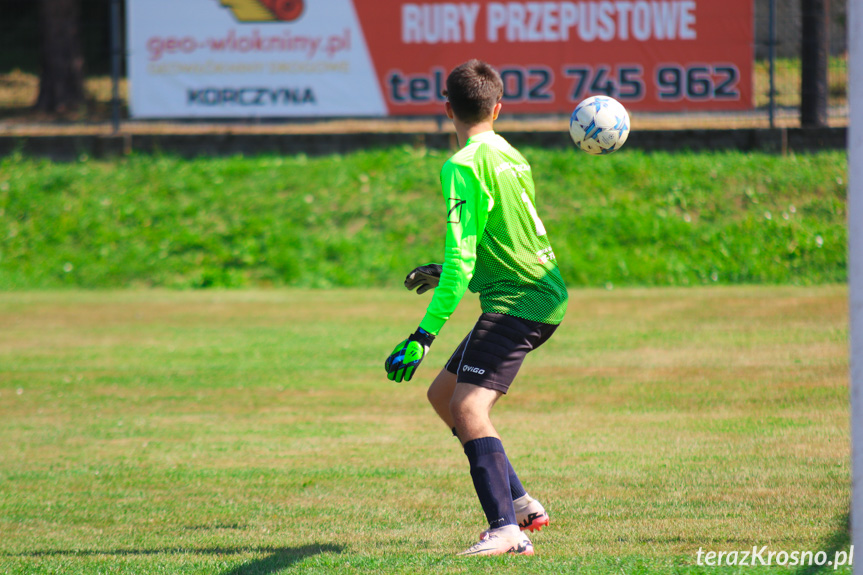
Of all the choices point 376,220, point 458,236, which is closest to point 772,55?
point 376,220

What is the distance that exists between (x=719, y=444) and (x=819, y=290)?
7.79 meters

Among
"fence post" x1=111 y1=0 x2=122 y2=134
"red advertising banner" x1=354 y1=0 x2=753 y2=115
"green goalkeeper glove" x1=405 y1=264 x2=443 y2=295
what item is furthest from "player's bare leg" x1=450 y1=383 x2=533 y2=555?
"fence post" x1=111 y1=0 x2=122 y2=134

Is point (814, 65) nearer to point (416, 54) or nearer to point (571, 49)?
point (571, 49)

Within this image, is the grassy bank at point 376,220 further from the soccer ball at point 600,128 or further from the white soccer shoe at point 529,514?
the white soccer shoe at point 529,514

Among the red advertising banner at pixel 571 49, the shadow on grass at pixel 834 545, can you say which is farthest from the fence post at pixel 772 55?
the shadow on grass at pixel 834 545

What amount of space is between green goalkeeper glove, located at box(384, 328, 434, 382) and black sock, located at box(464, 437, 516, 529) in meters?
0.48

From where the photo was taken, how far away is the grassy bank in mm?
14297

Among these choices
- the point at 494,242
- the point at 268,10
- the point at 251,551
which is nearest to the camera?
the point at 494,242

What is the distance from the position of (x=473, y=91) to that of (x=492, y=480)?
168 cm

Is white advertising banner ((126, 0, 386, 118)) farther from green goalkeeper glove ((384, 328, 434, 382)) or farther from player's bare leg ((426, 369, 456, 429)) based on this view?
green goalkeeper glove ((384, 328, 434, 382))

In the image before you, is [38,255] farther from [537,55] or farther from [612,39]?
[612,39]

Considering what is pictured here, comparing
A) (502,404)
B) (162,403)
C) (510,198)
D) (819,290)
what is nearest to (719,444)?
(502,404)

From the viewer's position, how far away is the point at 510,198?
13.6 ft

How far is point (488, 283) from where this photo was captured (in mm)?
4242
